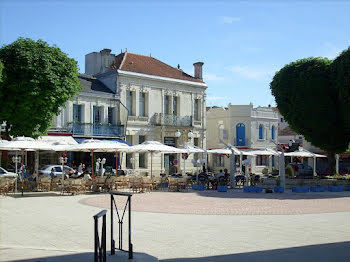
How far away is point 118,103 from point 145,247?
25.3m

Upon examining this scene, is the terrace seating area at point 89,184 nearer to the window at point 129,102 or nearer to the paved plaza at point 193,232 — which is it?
the paved plaza at point 193,232

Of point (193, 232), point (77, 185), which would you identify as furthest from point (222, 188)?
point (193, 232)

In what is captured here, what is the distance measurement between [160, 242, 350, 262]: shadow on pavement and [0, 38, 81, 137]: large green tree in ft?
56.6

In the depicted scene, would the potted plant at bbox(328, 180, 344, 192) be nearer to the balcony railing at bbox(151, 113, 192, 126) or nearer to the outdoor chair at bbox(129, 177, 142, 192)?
the outdoor chair at bbox(129, 177, 142, 192)

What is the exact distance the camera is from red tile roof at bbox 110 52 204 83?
3366cm

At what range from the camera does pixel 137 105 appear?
33.0 meters

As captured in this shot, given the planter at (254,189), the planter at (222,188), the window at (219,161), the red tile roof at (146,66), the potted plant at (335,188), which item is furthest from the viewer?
the window at (219,161)

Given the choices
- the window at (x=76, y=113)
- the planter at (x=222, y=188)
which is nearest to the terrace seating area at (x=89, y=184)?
the planter at (x=222, y=188)

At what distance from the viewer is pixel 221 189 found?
842 inches

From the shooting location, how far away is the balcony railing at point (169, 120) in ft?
112

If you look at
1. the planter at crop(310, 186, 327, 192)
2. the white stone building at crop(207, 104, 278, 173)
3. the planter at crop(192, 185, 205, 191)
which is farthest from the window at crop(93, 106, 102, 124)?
the planter at crop(310, 186, 327, 192)

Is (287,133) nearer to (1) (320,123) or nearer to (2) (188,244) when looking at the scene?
(1) (320,123)

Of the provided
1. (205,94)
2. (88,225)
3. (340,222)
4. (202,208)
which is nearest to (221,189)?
(202,208)

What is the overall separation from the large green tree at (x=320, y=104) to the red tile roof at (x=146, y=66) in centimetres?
1246
